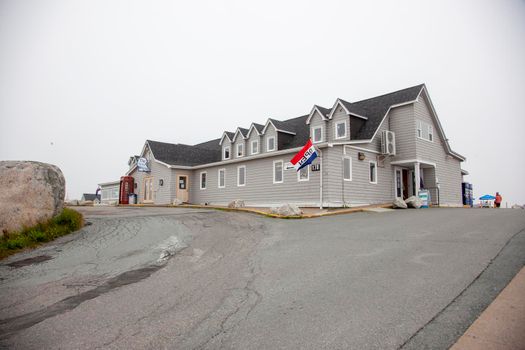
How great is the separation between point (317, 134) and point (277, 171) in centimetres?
410

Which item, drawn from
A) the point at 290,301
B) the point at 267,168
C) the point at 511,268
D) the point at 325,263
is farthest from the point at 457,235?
the point at 267,168

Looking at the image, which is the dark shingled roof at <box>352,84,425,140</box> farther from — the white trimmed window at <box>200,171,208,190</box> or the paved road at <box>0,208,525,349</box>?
the paved road at <box>0,208,525,349</box>

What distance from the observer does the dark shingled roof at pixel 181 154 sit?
30.7 m

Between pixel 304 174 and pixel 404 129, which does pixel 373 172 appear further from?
pixel 304 174

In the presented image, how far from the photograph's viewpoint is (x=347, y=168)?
19.8 metres

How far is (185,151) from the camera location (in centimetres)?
3312

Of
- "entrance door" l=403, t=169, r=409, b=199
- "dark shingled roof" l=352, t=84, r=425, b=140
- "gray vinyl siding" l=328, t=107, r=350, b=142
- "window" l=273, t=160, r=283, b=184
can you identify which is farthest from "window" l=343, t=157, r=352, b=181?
"entrance door" l=403, t=169, r=409, b=199

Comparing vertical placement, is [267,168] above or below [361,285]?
above

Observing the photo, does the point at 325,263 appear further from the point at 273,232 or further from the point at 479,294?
the point at 273,232

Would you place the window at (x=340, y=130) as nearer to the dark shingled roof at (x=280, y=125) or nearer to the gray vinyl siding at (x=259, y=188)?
the gray vinyl siding at (x=259, y=188)

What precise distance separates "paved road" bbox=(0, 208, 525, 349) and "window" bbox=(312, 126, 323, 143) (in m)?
14.5

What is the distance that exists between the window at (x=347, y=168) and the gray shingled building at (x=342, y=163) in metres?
0.06

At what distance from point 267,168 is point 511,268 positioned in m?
17.6

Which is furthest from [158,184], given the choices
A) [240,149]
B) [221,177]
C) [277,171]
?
[277,171]
